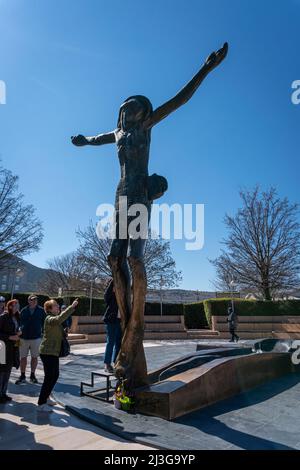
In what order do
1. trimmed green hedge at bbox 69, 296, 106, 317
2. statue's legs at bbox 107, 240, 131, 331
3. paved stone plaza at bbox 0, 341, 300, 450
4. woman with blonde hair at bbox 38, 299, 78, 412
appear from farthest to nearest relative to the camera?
trimmed green hedge at bbox 69, 296, 106, 317
statue's legs at bbox 107, 240, 131, 331
woman with blonde hair at bbox 38, 299, 78, 412
paved stone plaza at bbox 0, 341, 300, 450

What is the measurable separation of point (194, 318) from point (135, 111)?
18.4 metres

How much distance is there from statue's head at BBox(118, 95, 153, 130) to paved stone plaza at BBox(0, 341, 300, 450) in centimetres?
389

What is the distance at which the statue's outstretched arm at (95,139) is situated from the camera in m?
5.52

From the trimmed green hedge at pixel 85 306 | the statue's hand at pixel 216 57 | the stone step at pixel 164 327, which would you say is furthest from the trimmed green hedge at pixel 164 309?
the statue's hand at pixel 216 57

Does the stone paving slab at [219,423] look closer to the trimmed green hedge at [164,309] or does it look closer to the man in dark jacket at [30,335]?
the man in dark jacket at [30,335]

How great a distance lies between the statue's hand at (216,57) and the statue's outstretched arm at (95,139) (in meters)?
1.80

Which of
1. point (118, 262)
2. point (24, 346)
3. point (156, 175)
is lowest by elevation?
point (24, 346)

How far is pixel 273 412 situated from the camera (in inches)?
159

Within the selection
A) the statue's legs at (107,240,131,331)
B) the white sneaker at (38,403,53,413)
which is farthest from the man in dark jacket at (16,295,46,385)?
the statue's legs at (107,240,131,331)

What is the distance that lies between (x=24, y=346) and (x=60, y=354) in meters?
2.13

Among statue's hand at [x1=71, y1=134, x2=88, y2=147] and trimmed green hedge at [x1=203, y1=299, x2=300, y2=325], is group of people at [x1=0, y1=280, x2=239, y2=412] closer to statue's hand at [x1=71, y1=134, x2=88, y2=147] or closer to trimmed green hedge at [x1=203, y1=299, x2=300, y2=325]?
statue's hand at [x1=71, y1=134, x2=88, y2=147]

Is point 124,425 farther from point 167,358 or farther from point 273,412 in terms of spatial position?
point 167,358

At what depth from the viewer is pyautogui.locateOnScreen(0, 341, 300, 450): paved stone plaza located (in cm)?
294
